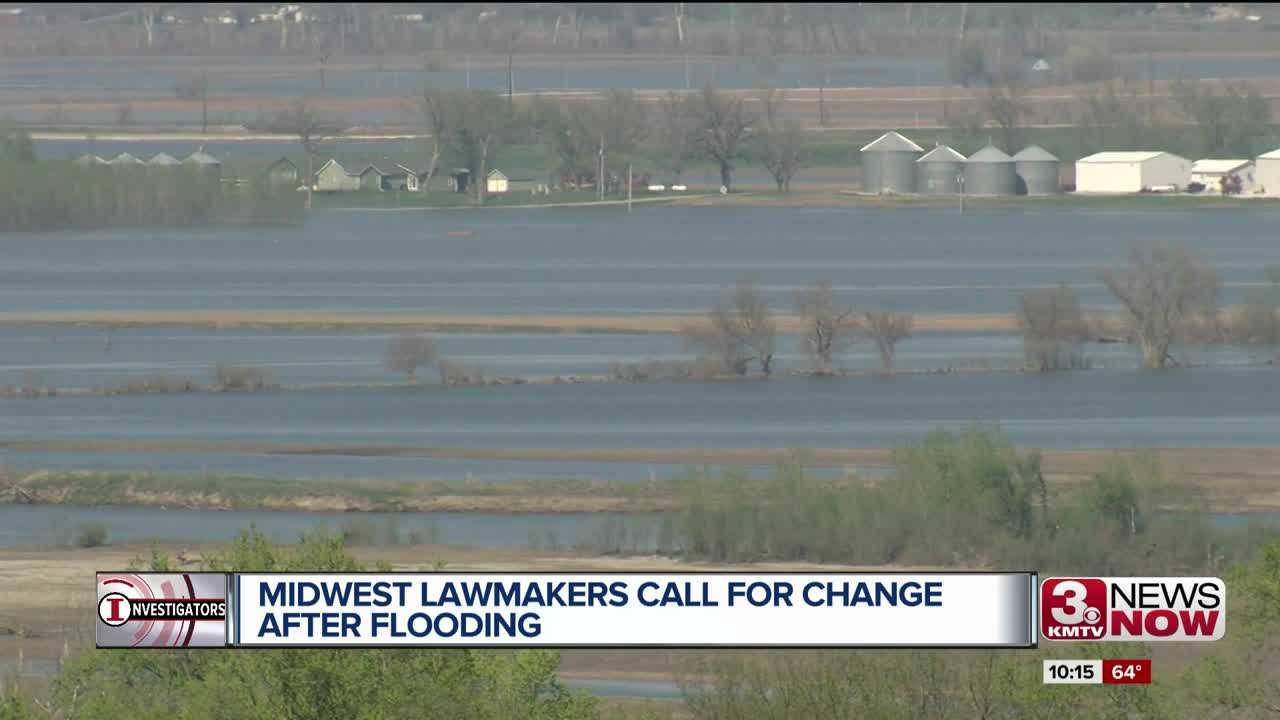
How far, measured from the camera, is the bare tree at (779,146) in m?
151

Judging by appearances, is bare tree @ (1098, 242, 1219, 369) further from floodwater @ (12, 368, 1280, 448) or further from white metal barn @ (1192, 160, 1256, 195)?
white metal barn @ (1192, 160, 1256, 195)

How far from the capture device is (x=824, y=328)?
6675 centimetres

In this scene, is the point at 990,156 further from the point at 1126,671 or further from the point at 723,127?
the point at 1126,671

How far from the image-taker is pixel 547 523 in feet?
139

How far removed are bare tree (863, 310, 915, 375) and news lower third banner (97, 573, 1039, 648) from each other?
5012 centimetres

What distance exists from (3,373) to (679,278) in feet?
126

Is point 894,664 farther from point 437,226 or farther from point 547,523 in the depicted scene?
point 437,226

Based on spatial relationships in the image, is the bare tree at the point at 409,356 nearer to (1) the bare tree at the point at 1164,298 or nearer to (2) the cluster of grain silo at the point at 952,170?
(1) the bare tree at the point at 1164,298

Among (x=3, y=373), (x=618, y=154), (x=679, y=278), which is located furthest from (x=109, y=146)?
(x=3, y=373)

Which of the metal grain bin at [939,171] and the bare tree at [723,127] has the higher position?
the bare tree at [723,127]

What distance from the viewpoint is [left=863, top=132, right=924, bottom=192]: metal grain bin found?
14538 cm

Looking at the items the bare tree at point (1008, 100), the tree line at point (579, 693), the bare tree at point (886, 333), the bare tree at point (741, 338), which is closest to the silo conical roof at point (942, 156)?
the bare tree at point (1008, 100)

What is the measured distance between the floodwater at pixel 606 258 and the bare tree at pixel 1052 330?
493 inches

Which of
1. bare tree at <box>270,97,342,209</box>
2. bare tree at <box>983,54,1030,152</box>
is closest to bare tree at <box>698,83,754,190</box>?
bare tree at <box>983,54,1030,152</box>
